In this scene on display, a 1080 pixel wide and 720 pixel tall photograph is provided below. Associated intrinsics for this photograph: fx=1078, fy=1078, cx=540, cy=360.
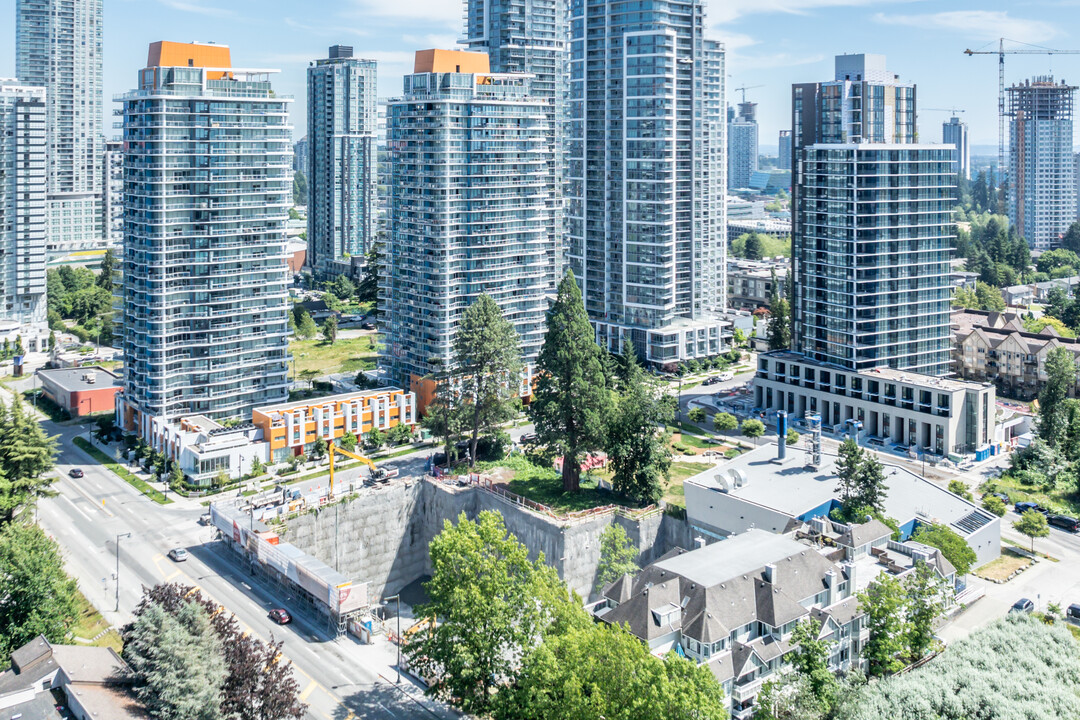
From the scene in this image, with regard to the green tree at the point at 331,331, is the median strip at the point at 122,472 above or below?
below

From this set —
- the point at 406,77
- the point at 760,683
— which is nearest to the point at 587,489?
the point at 760,683

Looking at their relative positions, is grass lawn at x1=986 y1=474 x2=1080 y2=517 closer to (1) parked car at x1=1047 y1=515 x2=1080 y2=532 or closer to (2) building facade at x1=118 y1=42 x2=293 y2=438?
(1) parked car at x1=1047 y1=515 x2=1080 y2=532

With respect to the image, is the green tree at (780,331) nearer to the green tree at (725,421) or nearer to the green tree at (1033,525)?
the green tree at (725,421)

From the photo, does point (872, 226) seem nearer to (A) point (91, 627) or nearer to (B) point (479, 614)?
(B) point (479, 614)

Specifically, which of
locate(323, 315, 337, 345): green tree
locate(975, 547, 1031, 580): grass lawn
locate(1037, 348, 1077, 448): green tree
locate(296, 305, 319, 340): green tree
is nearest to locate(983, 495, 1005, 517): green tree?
locate(975, 547, 1031, 580): grass lawn

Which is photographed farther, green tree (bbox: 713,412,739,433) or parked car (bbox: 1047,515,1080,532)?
green tree (bbox: 713,412,739,433)

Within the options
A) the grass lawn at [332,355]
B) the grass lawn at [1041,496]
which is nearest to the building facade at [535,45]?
the grass lawn at [332,355]

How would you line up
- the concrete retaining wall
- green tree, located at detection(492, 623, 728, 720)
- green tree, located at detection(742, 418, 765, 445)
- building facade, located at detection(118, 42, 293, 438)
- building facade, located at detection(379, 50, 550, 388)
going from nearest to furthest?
green tree, located at detection(492, 623, 728, 720) < the concrete retaining wall < building facade, located at detection(118, 42, 293, 438) < green tree, located at detection(742, 418, 765, 445) < building facade, located at detection(379, 50, 550, 388)

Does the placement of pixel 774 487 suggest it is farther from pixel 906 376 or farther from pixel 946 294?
pixel 946 294
